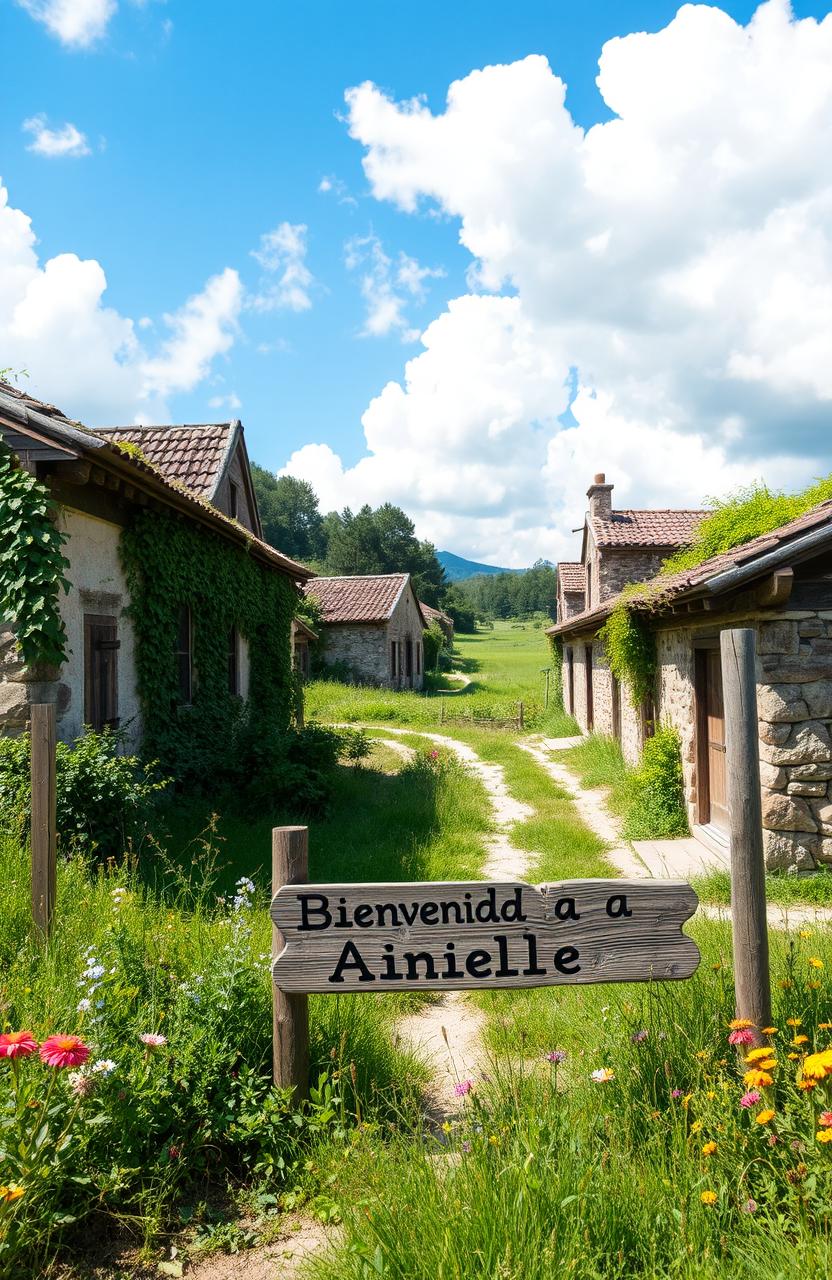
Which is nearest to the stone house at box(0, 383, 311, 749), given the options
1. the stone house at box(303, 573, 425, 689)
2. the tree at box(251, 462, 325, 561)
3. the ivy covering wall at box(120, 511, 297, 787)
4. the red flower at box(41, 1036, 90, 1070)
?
the ivy covering wall at box(120, 511, 297, 787)

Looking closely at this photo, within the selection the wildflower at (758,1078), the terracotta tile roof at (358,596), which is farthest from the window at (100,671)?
the terracotta tile roof at (358,596)

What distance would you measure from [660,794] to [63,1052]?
8.32 m

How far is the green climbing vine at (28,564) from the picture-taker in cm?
620

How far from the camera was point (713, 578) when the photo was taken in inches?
263

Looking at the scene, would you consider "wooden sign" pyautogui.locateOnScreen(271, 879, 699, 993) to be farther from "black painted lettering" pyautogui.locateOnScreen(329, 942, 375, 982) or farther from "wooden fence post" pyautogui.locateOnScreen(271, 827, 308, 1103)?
"wooden fence post" pyautogui.locateOnScreen(271, 827, 308, 1103)

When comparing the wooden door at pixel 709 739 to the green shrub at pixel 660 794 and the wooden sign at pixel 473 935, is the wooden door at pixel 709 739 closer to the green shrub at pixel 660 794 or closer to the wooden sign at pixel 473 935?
the green shrub at pixel 660 794

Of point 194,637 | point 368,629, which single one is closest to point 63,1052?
point 194,637

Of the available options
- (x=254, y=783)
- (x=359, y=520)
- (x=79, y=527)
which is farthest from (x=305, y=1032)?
(x=359, y=520)

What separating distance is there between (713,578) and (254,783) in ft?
18.6

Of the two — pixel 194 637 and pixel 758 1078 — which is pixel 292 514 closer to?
pixel 194 637

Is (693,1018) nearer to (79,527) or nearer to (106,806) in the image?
(106,806)

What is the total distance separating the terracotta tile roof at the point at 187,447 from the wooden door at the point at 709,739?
8.66 metres

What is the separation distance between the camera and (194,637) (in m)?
10.4

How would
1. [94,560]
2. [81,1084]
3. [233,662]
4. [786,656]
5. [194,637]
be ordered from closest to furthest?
[81,1084] → [786,656] → [94,560] → [194,637] → [233,662]
